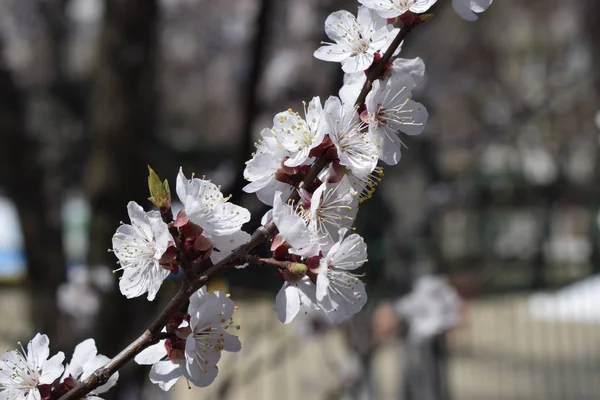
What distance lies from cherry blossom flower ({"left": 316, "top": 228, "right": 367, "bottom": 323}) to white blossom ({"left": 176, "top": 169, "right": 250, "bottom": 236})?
12 cm

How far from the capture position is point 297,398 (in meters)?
6.82

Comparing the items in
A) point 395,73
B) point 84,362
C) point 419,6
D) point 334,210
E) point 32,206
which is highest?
point 419,6

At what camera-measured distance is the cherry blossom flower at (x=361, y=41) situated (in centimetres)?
108

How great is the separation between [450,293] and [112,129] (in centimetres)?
228

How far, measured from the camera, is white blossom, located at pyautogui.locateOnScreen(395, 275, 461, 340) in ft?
12.8

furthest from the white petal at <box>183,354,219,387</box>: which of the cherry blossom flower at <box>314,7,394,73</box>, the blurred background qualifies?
the blurred background

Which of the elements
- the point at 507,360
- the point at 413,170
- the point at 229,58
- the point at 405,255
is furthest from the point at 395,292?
the point at 229,58

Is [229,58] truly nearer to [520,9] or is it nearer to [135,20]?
[520,9]

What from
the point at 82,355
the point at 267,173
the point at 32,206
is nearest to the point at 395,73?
the point at 267,173

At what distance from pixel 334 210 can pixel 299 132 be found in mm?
116

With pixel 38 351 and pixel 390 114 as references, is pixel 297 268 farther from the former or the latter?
pixel 38 351

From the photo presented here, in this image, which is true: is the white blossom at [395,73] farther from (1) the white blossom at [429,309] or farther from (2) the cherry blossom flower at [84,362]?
(1) the white blossom at [429,309]

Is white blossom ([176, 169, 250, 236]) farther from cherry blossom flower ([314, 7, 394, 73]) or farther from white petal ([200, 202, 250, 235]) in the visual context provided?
cherry blossom flower ([314, 7, 394, 73])

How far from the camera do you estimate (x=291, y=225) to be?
0.95 m
